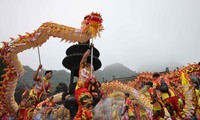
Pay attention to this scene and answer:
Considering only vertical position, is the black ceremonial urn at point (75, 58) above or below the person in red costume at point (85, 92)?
above

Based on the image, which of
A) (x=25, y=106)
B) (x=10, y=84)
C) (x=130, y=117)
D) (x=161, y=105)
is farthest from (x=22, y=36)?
(x=130, y=117)

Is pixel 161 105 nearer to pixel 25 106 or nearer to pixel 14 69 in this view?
pixel 25 106

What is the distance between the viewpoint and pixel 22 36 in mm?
5699

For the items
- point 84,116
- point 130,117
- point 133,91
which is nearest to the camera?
point 84,116

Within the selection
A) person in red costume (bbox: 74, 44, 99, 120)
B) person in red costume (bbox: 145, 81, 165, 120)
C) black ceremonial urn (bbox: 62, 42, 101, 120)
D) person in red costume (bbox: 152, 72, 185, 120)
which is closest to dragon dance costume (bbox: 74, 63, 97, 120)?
person in red costume (bbox: 74, 44, 99, 120)

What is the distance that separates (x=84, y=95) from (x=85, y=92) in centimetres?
9

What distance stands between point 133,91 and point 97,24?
7.07 m

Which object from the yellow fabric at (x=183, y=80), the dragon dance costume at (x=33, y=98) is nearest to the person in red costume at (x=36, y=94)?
the dragon dance costume at (x=33, y=98)

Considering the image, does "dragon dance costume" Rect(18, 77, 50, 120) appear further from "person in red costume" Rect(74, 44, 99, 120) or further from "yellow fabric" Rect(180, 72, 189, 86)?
"yellow fabric" Rect(180, 72, 189, 86)

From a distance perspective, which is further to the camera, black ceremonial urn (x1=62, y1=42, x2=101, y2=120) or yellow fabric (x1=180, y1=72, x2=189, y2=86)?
yellow fabric (x1=180, y1=72, x2=189, y2=86)

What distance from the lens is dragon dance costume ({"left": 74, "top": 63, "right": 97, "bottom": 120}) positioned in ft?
13.0

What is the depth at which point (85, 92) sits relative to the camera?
13.6 ft

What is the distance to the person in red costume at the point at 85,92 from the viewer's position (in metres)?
Answer: 3.97

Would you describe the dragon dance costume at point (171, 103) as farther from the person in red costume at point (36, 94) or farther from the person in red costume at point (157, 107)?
the person in red costume at point (36, 94)
